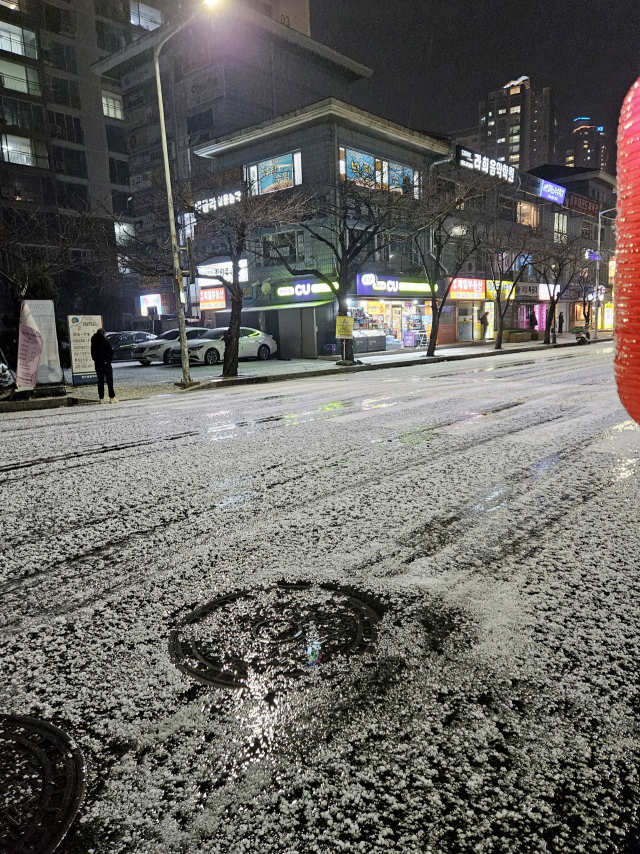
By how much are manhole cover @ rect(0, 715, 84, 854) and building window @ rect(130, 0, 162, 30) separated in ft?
240

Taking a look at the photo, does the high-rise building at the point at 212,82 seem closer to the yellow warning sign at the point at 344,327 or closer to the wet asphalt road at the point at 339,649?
the yellow warning sign at the point at 344,327

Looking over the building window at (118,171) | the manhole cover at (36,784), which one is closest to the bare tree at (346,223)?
the manhole cover at (36,784)

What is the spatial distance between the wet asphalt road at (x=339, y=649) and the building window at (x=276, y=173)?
28.9m

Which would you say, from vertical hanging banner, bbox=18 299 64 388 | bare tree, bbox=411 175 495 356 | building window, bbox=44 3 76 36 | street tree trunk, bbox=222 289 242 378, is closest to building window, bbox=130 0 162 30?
building window, bbox=44 3 76 36

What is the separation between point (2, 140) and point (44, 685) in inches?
2251

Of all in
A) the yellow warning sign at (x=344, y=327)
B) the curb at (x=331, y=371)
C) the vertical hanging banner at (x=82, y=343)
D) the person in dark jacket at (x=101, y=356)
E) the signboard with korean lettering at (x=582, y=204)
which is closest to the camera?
the person in dark jacket at (x=101, y=356)

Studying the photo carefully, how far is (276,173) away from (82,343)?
69.5 ft

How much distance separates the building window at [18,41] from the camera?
47469 millimetres

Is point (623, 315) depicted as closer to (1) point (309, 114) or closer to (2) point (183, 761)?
(2) point (183, 761)

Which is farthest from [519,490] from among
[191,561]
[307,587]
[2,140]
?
[2,140]

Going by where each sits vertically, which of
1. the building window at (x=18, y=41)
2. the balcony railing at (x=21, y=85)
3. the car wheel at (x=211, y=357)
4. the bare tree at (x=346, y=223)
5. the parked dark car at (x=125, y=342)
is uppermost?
the building window at (x=18, y=41)

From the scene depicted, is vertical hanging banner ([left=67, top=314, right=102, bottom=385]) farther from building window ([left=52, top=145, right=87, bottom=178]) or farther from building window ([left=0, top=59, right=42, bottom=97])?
building window ([left=0, top=59, right=42, bottom=97])

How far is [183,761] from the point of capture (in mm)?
1995

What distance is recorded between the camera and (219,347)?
2603cm
